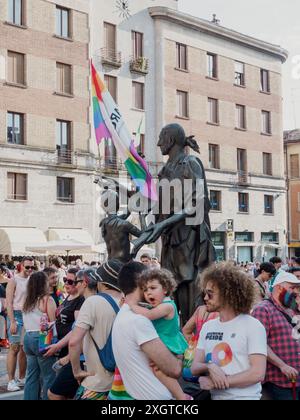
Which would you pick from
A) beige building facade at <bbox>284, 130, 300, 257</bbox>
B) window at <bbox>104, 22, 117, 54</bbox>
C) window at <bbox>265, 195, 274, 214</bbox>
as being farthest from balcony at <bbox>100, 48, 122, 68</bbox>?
beige building facade at <bbox>284, 130, 300, 257</bbox>

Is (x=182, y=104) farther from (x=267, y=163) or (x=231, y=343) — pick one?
(x=231, y=343)

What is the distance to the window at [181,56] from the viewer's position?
124 feet

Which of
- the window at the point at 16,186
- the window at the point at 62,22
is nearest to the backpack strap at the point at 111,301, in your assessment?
the window at the point at 16,186

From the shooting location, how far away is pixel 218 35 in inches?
1564

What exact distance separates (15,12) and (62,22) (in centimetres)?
265

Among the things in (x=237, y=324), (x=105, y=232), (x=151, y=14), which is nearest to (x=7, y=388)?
→ (x=105, y=232)

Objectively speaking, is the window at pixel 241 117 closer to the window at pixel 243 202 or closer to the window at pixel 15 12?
the window at pixel 243 202

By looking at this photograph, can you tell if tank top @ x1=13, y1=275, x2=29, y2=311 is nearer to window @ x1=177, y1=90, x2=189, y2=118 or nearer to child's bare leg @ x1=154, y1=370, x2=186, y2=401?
child's bare leg @ x1=154, y1=370, x2=186, y2=401

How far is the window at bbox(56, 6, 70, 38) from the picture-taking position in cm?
3158

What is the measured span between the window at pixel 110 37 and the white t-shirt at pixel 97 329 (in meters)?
30.9

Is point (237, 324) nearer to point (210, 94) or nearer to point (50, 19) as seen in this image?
point (50, 19)

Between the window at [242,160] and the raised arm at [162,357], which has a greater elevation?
the window at [242,160]

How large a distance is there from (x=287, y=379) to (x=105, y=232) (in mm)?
4092

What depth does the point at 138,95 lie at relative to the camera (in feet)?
118
